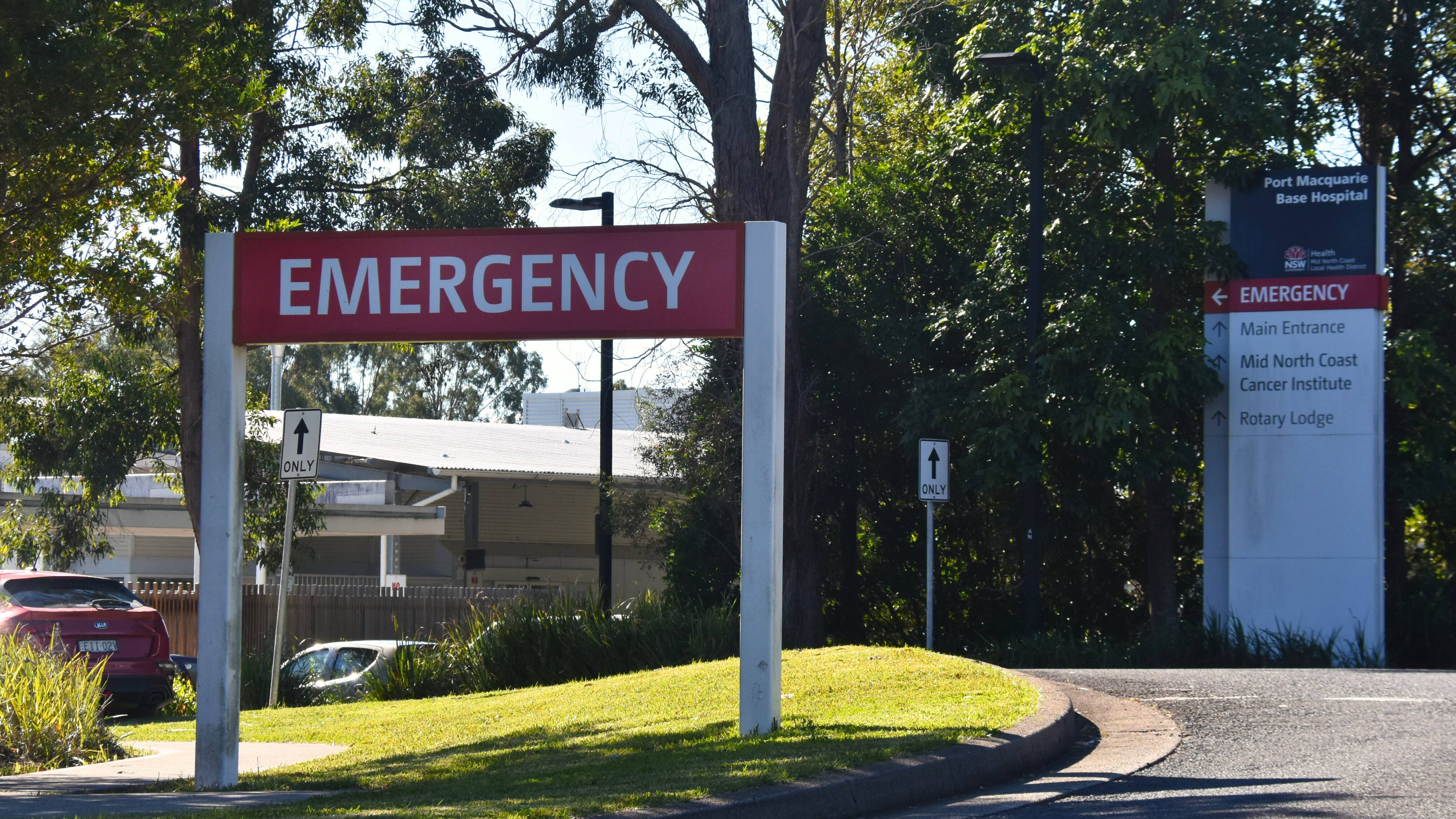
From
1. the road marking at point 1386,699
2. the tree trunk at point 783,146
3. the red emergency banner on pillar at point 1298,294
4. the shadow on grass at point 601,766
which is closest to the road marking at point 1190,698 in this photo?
the road marking at point 1386,699

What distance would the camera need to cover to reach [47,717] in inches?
409

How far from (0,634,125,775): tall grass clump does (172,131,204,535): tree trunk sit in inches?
303

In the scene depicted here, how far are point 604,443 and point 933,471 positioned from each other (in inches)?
307

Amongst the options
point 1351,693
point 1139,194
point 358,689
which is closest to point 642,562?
point 358,689

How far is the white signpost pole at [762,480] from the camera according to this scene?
29.1ft

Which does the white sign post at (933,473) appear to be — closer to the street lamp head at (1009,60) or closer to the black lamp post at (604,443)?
the street lamp head at (1009,60)

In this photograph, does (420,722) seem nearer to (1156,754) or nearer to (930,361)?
(1156,754)

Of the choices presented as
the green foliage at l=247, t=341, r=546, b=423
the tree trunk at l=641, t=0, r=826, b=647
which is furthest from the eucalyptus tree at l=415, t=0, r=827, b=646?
the green foliage at l=247, t=341, r=546, b=423

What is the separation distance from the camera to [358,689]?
1706cm

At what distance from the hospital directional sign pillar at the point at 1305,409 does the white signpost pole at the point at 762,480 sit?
985 centimetres

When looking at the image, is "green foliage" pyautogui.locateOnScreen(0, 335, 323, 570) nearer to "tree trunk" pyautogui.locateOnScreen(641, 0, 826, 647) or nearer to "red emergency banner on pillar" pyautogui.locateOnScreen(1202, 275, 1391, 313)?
"tree trunk" pyautogui.locateOnScreen(641, 0, 826, 647)

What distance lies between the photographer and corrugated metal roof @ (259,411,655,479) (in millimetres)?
26781

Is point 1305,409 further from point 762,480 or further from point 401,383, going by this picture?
point 401,383

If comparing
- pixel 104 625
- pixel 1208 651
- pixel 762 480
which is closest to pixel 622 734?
pixel 762 480
